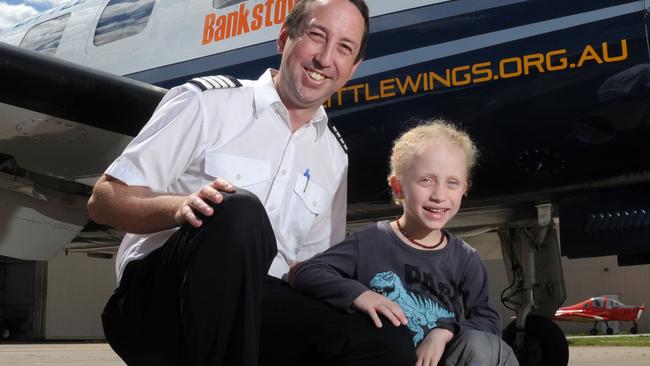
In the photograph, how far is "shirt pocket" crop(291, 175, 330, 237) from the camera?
7.74 feet

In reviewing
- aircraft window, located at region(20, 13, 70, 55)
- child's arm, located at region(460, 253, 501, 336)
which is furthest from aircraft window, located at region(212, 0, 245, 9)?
child's arm, located at region(460, 253, 501, 336)

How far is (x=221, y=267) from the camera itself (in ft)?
5.60

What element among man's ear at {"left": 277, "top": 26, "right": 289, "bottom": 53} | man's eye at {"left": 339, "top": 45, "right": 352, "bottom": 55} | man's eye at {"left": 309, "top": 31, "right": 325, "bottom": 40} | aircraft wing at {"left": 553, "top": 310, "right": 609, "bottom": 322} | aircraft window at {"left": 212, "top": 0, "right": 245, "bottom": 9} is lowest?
aircraft wing at {"left": 553, "top": 310, "right": 609, "bottom": 322}

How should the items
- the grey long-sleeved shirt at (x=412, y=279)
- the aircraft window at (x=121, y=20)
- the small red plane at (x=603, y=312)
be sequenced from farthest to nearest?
the small red plane at (x=603, y=312), the aircraft window at (x=121, y=20), the grey long-sleeved shirt at (x=412, y=279)

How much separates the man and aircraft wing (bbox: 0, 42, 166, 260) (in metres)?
2.01

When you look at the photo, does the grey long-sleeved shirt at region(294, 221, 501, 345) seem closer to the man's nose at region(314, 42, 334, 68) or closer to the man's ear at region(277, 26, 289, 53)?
the man's nose at region(314, 42, 334, 68)

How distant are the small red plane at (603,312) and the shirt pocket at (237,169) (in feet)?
104

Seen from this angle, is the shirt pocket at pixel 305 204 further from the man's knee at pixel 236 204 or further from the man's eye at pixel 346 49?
the man's knee at pixel 236 204

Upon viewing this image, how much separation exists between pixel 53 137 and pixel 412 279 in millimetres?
3003

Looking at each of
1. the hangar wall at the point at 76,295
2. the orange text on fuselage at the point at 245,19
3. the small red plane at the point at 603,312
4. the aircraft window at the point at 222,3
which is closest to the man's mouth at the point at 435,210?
the orange text on fuselage at the point at 245,19

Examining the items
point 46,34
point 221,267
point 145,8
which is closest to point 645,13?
point 221,267

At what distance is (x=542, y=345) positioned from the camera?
16.7 ft

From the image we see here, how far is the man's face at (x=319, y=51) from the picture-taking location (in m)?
2.30

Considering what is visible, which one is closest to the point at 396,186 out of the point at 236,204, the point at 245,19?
the point at 236,204
